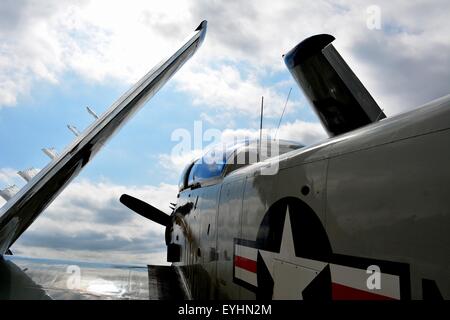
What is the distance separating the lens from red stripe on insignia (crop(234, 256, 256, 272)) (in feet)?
10.7

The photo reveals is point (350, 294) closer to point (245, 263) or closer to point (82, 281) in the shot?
point (245, 263)

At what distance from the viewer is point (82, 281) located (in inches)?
210

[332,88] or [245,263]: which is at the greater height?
[332,88]

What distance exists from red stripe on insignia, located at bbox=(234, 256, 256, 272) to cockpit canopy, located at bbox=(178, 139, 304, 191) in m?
1.45

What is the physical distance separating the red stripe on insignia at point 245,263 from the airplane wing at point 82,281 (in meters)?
1.91

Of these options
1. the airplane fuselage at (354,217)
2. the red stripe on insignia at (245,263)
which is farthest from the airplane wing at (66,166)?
the red stripe on insignia at (245,263)

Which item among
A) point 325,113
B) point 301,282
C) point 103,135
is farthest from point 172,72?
point 301,282

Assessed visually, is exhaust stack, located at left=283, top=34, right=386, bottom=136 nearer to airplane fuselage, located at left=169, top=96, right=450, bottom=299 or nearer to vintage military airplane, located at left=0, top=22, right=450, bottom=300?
vintage military airplane, located at left=0, top=22, right=450, bottom=300

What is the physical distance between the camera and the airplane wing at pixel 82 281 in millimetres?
3816

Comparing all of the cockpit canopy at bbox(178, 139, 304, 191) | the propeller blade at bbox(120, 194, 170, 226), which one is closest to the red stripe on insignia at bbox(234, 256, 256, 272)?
the cockpit canopy at bbox(178, 139, 304, 191)

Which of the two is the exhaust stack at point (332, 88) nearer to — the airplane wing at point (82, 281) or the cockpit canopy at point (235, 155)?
the cockpit canopy at point (235, 155)

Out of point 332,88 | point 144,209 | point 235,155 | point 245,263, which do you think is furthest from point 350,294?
point 144,209

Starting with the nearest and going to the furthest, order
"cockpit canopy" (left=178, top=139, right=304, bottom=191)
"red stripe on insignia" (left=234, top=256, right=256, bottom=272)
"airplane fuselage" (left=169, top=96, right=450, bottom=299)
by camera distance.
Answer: "airplane fuselage" (left=169, top=96, right=450, bottom=299) → "red stripe on insignia" (left=234, top=256, right=256, bottom=272) → "cockpit canopy" (left=178, top=139, right=304, bottom=191)

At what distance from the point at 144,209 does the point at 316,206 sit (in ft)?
24.9
